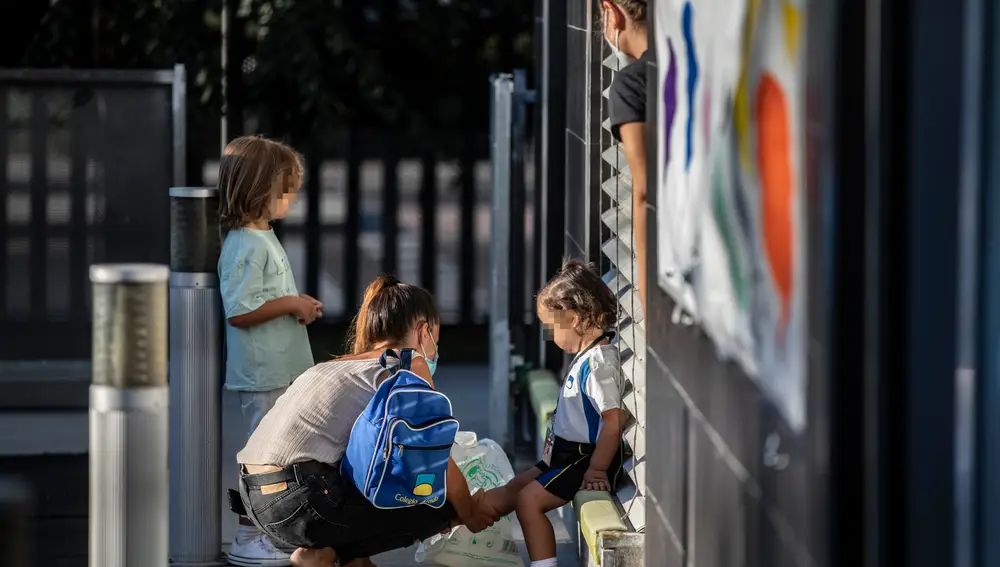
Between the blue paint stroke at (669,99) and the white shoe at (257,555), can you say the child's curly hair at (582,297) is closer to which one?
the white shoe at (257,555)

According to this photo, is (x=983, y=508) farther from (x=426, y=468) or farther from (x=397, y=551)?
(x=397, y=551)

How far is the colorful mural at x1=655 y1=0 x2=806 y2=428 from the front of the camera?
1.90m

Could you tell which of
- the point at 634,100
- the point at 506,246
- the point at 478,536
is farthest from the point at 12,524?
the point at 506,246

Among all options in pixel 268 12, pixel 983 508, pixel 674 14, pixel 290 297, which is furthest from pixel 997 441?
pixel 268 12

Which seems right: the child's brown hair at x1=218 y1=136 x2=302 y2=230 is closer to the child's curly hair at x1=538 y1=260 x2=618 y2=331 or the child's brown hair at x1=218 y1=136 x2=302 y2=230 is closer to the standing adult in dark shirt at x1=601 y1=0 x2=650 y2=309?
the child's curly hair at x1=538 y1=260 x2=618 y2=331

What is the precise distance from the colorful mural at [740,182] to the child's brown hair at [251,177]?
2177mm

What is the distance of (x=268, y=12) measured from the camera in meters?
9.63

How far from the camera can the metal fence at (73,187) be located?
7.88 m

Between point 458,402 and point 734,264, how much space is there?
20.4 feet

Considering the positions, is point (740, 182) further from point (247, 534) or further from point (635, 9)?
point (247, 534)

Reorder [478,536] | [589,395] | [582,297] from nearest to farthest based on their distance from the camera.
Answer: [589,395], [582,297], [478,536]

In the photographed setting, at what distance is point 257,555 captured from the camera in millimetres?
4914

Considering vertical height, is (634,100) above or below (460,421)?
above

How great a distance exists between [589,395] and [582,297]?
30 centimetres
